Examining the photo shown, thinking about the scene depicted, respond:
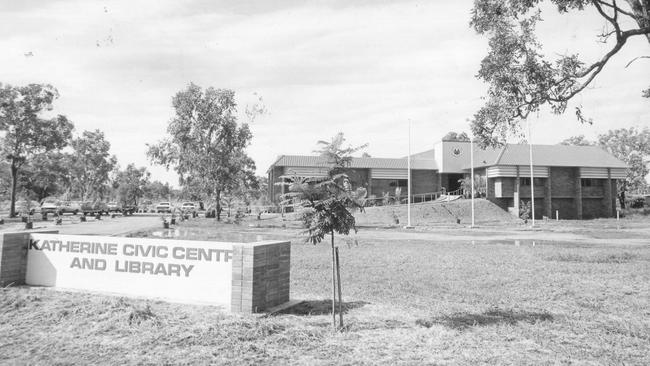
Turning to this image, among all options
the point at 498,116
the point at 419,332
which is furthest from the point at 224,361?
the point at 498,116

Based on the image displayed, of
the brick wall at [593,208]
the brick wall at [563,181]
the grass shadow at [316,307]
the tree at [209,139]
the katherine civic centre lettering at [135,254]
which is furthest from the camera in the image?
the brick wall at [593,208]

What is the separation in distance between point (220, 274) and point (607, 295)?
898 cm

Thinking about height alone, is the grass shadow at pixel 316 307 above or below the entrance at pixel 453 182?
below

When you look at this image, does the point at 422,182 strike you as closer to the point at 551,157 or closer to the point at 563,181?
the point at 551,157

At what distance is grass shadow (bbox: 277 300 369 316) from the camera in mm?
9023

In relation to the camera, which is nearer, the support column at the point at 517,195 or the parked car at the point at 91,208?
the support column at the point at 517,195

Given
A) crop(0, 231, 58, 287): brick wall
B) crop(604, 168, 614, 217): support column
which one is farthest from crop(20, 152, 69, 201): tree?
crop(604, 168, 614, 217): support column

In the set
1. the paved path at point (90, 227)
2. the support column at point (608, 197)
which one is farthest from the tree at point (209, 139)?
the support column at point (608, 197)

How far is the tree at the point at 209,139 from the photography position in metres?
41.0

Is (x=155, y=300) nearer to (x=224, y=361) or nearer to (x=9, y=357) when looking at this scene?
(x=9, y=357)

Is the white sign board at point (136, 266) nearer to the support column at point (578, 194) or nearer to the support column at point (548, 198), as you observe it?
the support column at point (548, 198)

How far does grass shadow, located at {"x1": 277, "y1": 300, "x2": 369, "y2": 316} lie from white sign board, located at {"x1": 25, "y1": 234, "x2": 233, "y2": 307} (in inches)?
52.9

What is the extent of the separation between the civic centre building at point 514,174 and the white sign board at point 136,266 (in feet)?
135

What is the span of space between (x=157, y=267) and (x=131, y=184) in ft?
253
